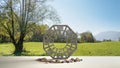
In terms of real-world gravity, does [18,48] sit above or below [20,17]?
below

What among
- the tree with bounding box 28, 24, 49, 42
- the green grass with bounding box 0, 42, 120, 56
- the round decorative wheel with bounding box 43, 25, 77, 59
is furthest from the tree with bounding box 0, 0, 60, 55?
the round decorative wheel with bounding box 43, 25, 77, 59

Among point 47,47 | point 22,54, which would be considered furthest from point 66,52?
point 22,54

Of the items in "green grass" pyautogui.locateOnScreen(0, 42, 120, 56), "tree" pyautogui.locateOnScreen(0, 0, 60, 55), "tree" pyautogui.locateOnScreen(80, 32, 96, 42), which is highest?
"tree" pyautogui.locateOnScreen(0, 0, 60, 55)

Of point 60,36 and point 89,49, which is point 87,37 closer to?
point 89,49

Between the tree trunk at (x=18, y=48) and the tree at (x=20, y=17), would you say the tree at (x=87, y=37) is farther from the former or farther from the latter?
the tree trunk at (x=18, y=48)

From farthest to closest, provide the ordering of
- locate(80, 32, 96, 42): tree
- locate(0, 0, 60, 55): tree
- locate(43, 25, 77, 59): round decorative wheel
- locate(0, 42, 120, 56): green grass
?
locate(0, 0, 60, 55): tree < locate(0, 42, 120, 56): green grass < locate(80, 32, 96, 42): tree < locate(43, 25, 77, 59): round decorative wheel

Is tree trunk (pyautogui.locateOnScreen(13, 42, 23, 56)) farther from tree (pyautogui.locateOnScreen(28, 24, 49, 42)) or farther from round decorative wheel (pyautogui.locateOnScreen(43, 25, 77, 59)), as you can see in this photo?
round decorative wheel (pyautogui.locateOnScreen(43, 25, 77, 59))

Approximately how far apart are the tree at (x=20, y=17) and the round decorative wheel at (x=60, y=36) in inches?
104

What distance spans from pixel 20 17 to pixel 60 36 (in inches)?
123

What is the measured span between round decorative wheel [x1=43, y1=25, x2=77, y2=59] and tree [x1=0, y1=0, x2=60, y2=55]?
2.63 meters

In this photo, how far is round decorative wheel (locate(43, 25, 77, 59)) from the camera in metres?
7.70

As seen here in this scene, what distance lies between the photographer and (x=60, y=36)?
7.77 metres

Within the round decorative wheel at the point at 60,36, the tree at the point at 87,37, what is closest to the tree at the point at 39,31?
the tree at the point at 87,37

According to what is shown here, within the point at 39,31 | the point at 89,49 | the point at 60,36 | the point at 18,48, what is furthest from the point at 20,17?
the point at 60,36
